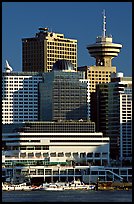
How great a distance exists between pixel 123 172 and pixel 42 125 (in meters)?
6.99

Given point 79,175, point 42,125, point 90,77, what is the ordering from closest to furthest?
point 79,175, point 42,125, point 90,77

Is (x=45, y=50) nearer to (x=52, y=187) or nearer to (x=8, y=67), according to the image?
(x=8, y=67)

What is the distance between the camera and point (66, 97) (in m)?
69.8

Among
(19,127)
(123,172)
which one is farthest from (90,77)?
(123,172)

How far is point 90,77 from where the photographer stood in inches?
3214

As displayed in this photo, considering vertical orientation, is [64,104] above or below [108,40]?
below

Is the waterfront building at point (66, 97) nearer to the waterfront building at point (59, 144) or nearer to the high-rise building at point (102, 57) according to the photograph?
the waterfront building at point (59, 144)

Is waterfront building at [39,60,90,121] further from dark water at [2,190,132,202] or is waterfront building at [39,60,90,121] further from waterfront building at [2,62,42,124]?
dark water at [2,190,132,202]

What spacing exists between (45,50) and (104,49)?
20.9ft

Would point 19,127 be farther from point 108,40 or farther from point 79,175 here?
point 108,40

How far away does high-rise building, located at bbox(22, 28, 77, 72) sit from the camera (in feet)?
282

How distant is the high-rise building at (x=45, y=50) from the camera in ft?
282

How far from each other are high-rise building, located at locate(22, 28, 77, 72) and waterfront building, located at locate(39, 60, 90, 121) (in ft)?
47.8

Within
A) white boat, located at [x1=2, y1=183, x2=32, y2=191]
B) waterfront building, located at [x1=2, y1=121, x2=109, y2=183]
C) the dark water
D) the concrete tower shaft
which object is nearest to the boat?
white boat, located at [x1=2, y1=183, x2=32, y2=191]
